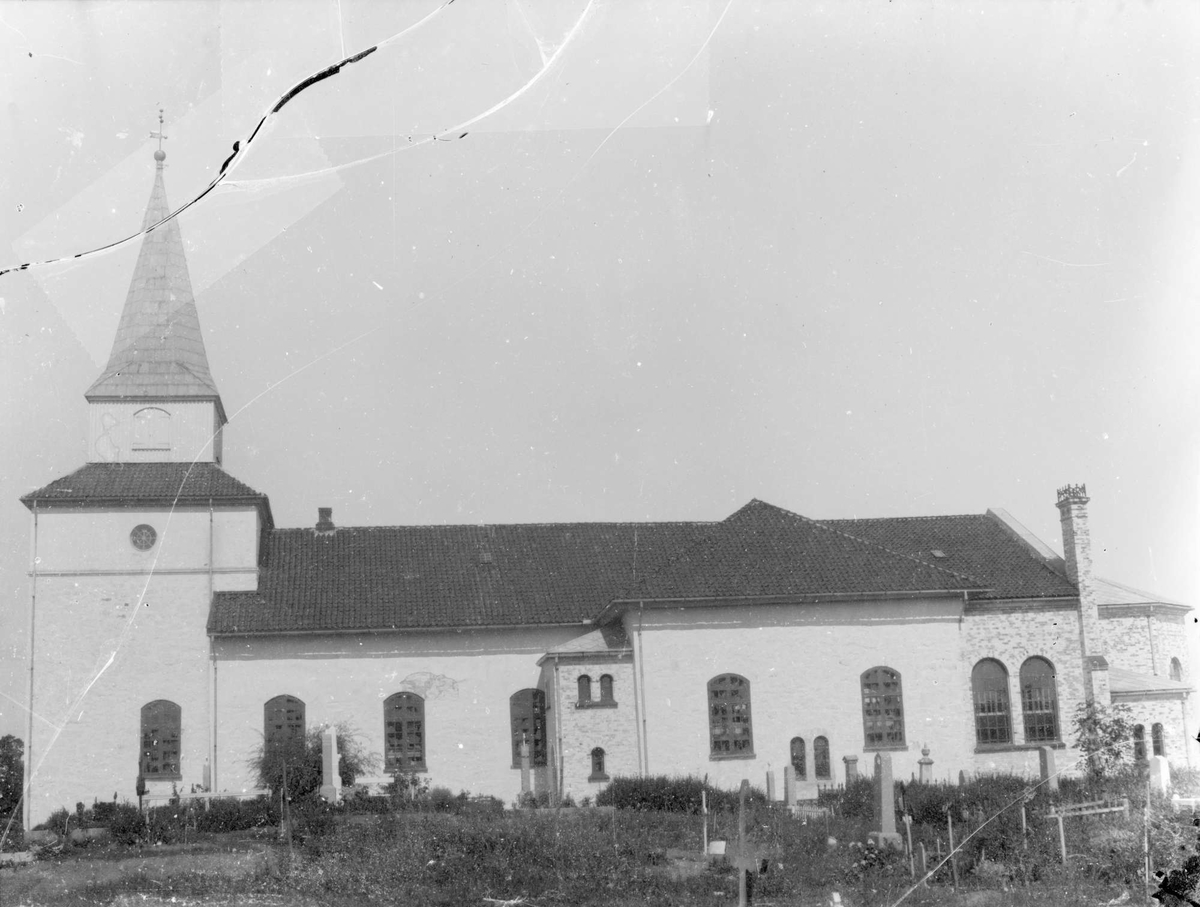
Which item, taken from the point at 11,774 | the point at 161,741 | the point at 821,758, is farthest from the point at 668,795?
the point at 11,774

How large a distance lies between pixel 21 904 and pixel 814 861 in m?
10.4

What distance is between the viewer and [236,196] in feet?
49.1

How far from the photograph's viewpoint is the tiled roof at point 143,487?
33156mm

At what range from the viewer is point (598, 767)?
1230 inches

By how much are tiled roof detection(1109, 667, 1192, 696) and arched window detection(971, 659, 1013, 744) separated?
10.1 ft

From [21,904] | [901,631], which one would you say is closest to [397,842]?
[21,904]

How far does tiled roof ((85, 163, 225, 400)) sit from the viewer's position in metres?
31.5

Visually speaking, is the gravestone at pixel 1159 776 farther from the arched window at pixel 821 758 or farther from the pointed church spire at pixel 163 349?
the pointed church spire at pixel 163 349

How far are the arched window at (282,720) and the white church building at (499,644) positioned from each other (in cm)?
8

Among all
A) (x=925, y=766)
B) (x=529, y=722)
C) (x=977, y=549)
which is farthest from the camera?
(x=977, y=549)

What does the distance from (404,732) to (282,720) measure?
10.5 ft

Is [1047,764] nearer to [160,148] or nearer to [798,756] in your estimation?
[798,756]

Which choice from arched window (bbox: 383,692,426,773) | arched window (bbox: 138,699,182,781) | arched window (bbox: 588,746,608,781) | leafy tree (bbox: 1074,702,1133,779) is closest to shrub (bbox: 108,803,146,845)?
arched window (bbox: 138,699,182,781)

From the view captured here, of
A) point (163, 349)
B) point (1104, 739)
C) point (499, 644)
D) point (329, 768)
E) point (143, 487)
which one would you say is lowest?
point (1104, 739)
